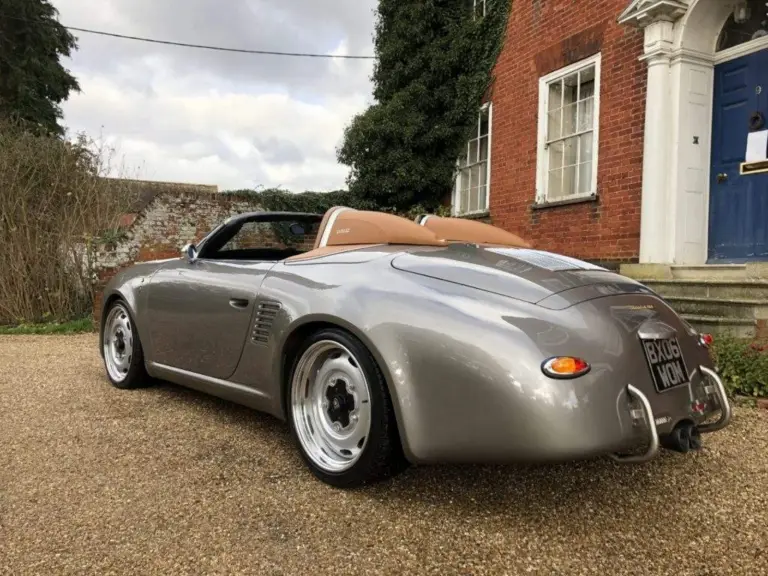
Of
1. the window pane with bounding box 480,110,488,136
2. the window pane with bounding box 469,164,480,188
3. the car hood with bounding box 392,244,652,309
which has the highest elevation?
the window pane with bounding box 480,110,488,136

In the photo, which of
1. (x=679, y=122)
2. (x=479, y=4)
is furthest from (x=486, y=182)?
(x=679, y=122)

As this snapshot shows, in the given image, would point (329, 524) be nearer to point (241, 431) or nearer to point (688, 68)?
point (241, 431)

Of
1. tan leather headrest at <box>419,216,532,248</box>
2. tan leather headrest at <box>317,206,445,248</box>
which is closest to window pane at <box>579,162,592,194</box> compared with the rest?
tan leather headrest at <box>419,216,532,248</box>

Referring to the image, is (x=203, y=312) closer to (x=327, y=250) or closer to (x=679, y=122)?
(x=327, y=250)

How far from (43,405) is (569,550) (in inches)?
137

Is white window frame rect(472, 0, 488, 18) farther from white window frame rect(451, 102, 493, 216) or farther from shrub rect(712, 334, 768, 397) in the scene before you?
shrub rect(712, 334, 768, 397)

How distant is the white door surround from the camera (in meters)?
6.46

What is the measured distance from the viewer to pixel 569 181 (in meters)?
8.23

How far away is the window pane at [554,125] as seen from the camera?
8391mm

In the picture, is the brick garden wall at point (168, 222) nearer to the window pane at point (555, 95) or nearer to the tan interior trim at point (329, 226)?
the window pane at point (555, 95)

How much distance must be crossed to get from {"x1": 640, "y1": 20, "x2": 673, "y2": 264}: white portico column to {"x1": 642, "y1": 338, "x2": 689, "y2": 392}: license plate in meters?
4.72

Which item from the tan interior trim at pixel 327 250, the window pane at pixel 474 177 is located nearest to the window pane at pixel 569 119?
the window pane at pixel 474 177

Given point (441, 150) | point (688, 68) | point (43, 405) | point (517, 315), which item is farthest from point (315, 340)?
point (441, 150)

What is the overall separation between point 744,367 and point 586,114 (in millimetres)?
4691
